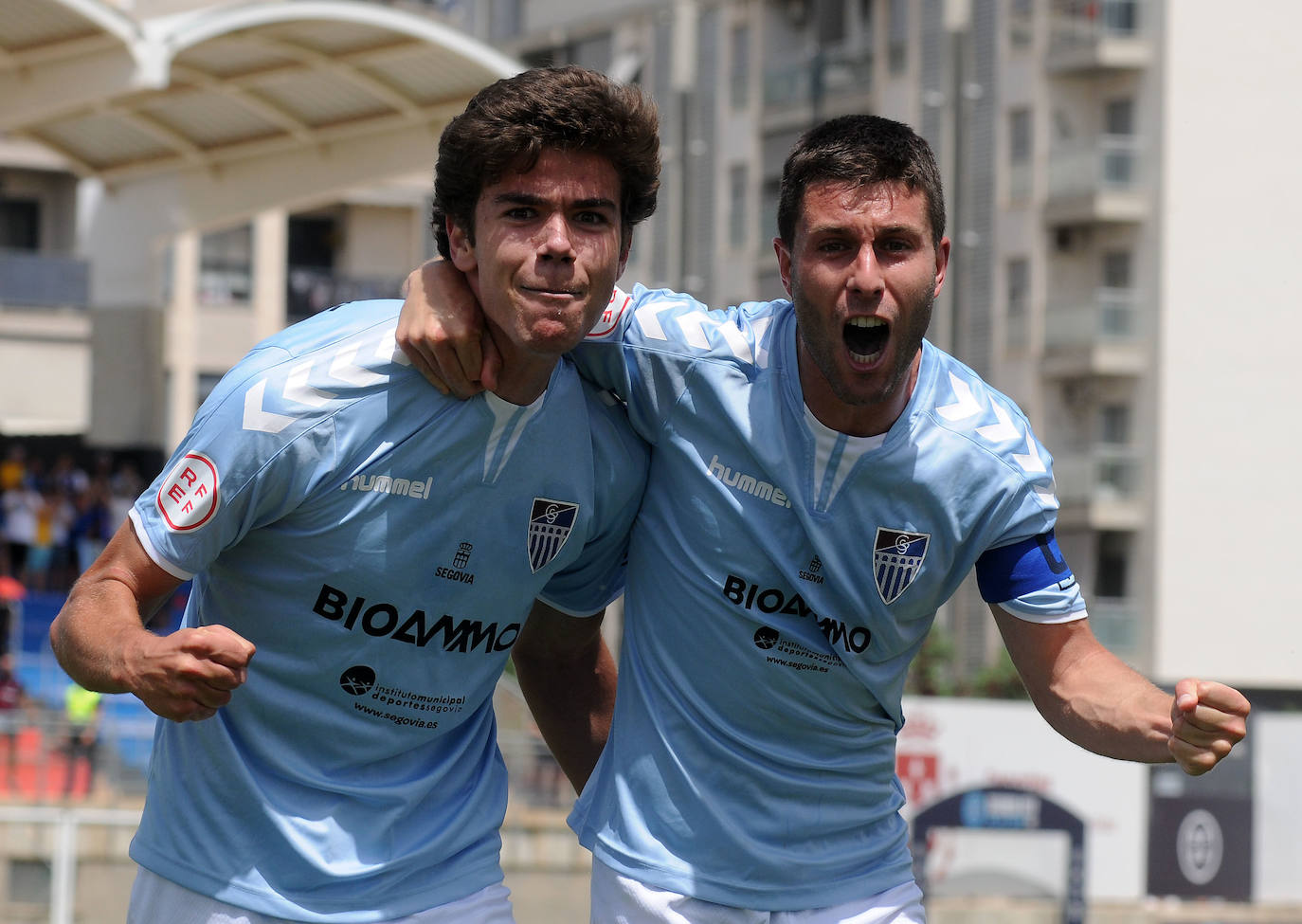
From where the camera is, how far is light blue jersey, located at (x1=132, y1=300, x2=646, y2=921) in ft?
13.8

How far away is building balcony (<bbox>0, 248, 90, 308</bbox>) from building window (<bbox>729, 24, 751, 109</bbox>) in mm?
14299

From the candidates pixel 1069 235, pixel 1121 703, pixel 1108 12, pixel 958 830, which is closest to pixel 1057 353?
pixel 1069 235

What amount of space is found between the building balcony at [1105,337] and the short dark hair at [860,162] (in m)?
31.7

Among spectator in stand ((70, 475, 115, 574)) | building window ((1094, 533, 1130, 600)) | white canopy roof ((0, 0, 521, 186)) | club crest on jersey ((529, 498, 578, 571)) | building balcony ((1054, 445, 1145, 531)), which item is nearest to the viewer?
club crest on jersey ((529, 498, 578, 571))

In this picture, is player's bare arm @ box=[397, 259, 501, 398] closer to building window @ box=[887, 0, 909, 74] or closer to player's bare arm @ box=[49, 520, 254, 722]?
player's bare arm @ box=[49, 520, 254, 722]

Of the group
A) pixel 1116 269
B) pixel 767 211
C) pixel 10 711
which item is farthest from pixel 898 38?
pixel 10 711

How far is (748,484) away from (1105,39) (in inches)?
1288

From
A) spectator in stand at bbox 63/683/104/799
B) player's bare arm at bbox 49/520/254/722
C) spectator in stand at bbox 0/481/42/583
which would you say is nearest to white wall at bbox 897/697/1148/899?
spectator in stand at bbox 63/683/104/799

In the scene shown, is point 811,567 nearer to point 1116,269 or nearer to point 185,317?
point 1116,269

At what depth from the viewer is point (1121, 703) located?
441 cm

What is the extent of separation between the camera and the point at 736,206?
40.2 meters

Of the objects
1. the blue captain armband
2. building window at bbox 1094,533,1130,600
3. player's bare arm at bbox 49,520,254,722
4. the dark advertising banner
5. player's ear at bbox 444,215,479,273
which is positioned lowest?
the dark advertising banner

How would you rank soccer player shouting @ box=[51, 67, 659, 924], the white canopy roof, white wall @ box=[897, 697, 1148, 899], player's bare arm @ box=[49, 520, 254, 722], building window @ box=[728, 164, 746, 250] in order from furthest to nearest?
building window @ box=[728, 164, 746, 250], the white canopy roof, white wall @ box=[897, 697, 1148, 899], soccer player shouting @ box=[51, 67, 659, 924], player's bare arm @ box=[49, 520, 254, 722]

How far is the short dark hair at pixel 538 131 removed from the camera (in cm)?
419
